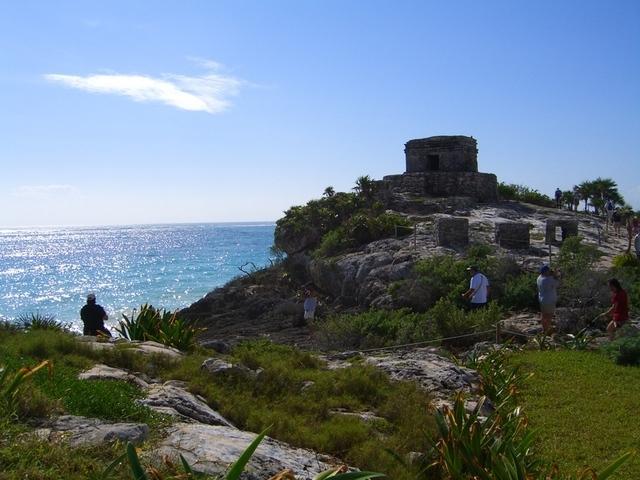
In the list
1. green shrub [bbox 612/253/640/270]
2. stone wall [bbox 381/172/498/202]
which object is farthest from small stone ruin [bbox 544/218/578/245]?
stone wall [bbox 381/172/498/202]

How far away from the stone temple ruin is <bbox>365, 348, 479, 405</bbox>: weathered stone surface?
66.2 feet

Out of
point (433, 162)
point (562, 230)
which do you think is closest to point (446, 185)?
point (433, 162)

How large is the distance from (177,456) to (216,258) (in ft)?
275

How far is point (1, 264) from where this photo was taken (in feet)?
308

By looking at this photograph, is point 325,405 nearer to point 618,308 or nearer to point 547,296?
point 618,308

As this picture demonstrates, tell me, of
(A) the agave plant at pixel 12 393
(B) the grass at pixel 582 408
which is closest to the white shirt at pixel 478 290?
(B) the grass at pixel 582 408

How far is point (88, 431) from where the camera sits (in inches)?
184

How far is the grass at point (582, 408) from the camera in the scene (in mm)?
6406

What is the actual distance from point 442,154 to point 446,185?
5.70ft

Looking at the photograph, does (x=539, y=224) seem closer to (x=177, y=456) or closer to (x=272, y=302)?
(x=272, y=302)

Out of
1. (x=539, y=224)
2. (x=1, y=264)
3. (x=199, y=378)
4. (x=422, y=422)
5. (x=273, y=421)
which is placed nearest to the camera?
(x=273, y=421)

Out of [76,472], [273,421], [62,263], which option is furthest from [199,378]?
[62,263]

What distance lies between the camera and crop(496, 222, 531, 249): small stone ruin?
21031 millimetres

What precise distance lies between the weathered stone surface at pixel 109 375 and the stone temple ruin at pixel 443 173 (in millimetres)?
23540
